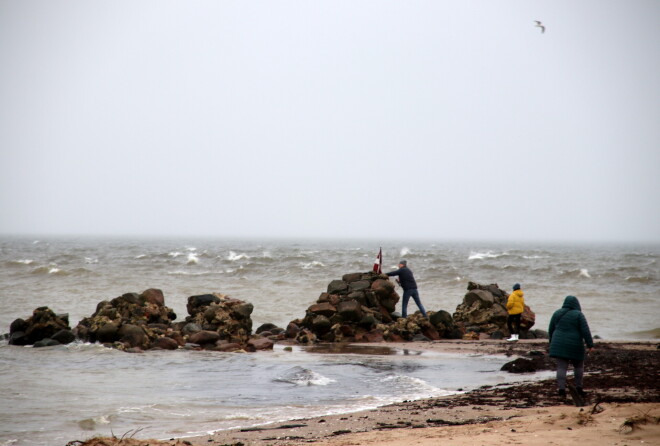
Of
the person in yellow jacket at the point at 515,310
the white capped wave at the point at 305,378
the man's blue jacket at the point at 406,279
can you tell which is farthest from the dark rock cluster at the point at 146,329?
the person in yellow jacket at the point at 515,310

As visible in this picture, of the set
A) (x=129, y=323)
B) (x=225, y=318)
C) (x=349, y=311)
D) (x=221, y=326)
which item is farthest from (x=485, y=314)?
(x=129, y=323)

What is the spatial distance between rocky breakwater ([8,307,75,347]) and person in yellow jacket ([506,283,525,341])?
40.2 feet

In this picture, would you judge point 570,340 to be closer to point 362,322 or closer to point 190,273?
point 362,322

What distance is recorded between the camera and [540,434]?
6.85 m

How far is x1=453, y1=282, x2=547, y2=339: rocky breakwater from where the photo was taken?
19438mm

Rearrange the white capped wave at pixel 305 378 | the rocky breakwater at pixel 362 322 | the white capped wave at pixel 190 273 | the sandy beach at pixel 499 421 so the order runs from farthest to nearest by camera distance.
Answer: the white capped wave at pixel 190 273, the rocky breakwater at pixel 362 322, the white capped wave at pixel 305 378, the sandy beach at pixel 499 421

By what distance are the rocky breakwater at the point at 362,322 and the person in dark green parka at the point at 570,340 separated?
9.39 meters

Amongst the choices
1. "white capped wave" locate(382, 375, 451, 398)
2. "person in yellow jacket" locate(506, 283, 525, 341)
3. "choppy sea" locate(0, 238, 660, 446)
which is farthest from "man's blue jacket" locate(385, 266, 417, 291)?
"white capped wave" locate(382, 375, 451, 398)

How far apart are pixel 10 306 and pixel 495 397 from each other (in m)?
22.8

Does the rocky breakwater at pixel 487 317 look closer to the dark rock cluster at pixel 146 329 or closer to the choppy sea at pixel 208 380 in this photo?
the choppy sea at pixel 208 380

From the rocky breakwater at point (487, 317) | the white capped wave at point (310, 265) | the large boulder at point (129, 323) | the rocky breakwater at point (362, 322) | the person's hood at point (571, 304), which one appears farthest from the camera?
the white capped wave at point (310, 265)

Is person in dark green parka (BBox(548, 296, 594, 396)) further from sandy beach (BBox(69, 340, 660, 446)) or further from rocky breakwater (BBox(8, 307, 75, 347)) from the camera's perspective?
rocky breakwater (BBox(8, 307, 75, 347))

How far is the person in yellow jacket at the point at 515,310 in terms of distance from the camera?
18.1m

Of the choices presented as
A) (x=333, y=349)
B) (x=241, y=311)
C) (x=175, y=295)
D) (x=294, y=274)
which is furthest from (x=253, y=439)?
(x=294, y=274)
